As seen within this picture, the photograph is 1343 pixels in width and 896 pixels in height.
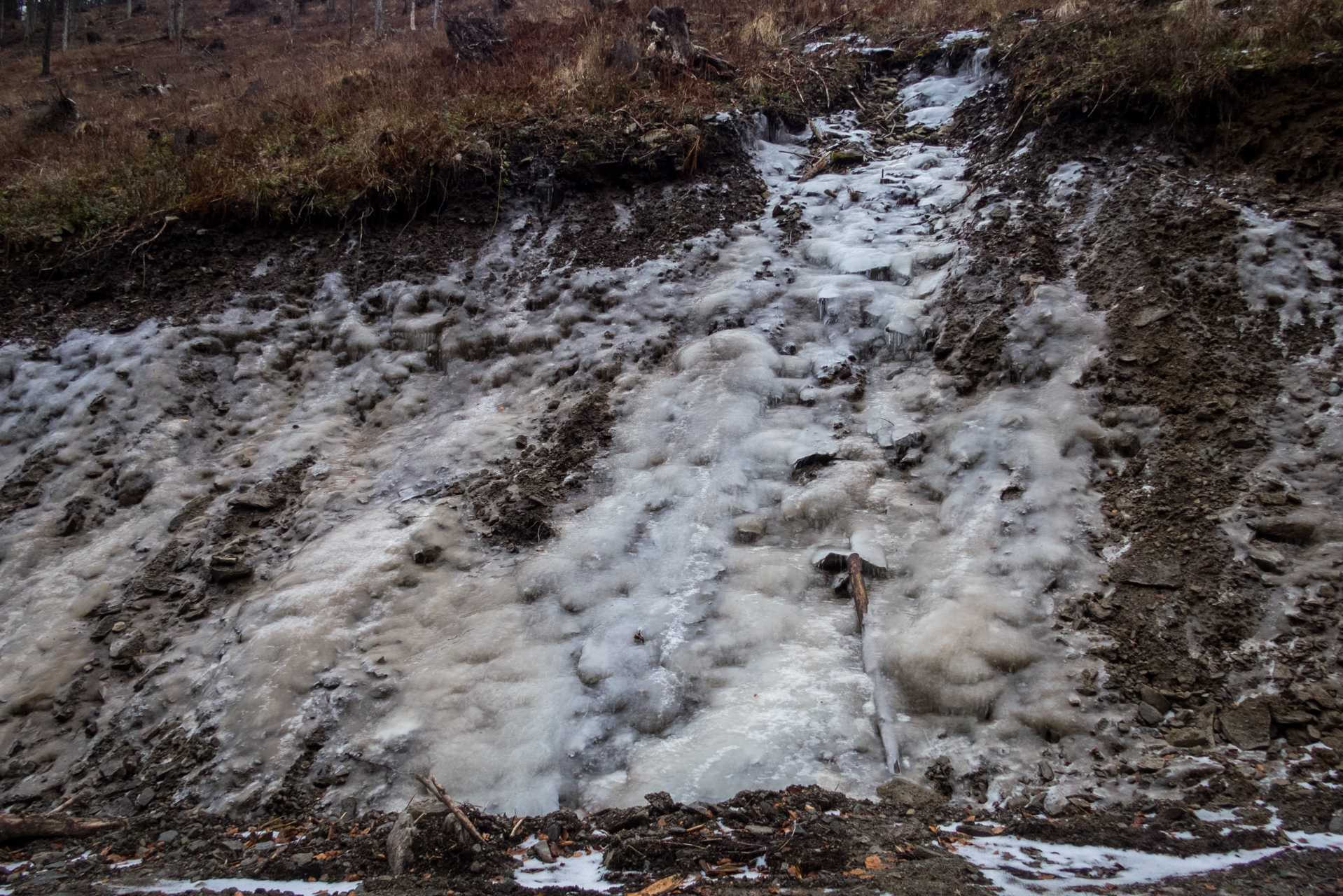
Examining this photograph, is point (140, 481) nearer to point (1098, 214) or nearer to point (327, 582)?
point (327, 582)

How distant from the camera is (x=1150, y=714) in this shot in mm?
2594

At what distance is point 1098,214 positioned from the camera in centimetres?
491

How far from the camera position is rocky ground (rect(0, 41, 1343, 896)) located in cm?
212

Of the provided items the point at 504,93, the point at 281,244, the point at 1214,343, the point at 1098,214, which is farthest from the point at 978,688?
the point at 504,93

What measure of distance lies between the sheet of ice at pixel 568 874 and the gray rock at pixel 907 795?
3.71 feet

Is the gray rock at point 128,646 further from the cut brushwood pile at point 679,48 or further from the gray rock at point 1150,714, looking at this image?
the cut brushwood pile at point 679,48

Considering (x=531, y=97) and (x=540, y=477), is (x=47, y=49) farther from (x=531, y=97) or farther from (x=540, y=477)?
(x=540, y=477)

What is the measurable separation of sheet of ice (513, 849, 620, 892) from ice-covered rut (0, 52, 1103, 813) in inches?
18.4

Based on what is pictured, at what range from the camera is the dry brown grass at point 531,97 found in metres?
5.23

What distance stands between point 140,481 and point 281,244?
292cm

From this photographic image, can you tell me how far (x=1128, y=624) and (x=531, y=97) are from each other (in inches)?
308

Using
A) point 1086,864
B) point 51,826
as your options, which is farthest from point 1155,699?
point 51,826

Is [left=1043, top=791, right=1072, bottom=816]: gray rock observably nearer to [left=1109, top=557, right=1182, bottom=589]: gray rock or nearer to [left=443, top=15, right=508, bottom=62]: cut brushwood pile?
[left=1109, top=557, right=1182, bottom=589]: gray rock

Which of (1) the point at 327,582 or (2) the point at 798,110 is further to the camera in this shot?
(2) the point at 798,110
